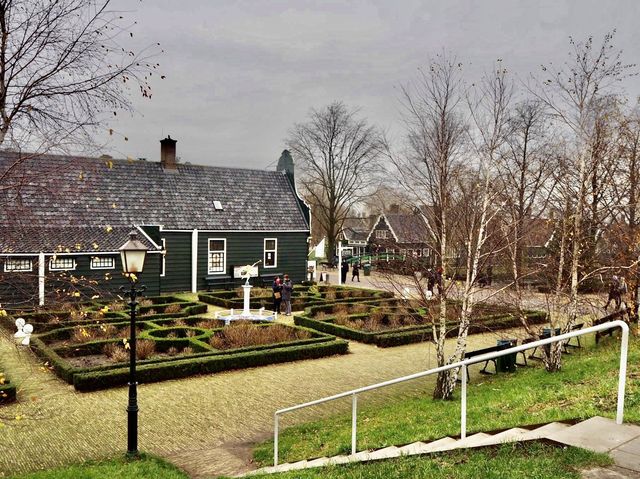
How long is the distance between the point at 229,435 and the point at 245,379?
370cm

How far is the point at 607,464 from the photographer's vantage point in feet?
15.8

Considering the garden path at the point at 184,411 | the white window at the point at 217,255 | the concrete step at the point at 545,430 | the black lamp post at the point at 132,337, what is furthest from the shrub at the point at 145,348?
the white window at the point at 217,255

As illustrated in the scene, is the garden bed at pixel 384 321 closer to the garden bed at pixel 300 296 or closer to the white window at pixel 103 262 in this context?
the garden bed at pixel 300 296

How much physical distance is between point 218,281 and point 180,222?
13.0ft

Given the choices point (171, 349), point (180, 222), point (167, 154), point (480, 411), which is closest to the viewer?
point (480, 411)

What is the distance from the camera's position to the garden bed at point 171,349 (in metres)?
13.1

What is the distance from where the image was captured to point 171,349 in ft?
52.4

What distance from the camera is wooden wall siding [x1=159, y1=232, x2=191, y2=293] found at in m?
A: 29.3

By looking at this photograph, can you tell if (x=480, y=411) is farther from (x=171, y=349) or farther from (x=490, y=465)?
(x=171, y=349)

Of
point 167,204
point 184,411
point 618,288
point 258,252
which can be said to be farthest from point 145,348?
point 258,252

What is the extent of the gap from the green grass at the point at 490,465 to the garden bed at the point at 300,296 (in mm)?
18636

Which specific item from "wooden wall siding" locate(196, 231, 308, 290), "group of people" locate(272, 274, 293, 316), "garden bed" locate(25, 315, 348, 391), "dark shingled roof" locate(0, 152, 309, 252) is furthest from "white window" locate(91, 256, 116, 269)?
"group of people" locate(272, 274, 293, 316)

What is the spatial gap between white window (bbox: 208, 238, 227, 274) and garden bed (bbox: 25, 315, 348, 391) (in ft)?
36.9

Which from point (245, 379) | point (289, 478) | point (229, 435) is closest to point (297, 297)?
point (245, 379)
